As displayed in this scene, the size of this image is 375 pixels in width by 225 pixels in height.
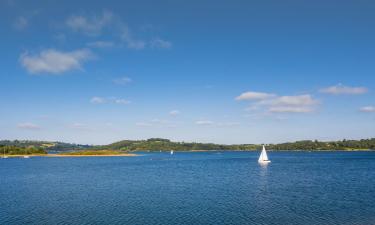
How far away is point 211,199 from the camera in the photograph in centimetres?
5978

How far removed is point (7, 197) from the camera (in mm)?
62844

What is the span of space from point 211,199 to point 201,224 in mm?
18309

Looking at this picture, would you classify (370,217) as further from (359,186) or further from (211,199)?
(359,186)

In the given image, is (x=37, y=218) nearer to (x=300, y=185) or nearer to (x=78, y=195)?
(x=78, y=195)

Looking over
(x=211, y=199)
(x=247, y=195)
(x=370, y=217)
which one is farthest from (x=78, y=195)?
(x=370, y=217)

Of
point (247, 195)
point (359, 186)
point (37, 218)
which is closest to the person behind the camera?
point (37, 218)

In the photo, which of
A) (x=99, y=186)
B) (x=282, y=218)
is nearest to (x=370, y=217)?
(x=282, y=218)

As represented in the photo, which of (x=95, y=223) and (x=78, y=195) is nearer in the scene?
(x=95, y=223)

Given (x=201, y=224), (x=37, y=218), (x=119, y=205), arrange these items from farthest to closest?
1. (x=119, y=205)
2. (x=37, y=218)
3. (x=201, y=224)

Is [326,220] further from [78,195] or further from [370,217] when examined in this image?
[78,195]

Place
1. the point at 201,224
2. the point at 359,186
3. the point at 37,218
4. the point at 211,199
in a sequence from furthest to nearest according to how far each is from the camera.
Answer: the point at 359,186 < the point at 211,199 < the point at 37,218 < the point at 201,224

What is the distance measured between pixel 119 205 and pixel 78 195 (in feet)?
49.3

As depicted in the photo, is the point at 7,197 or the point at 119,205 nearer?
the point at 119,205

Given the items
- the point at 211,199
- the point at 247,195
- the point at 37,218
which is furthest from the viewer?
the point at 247,195
